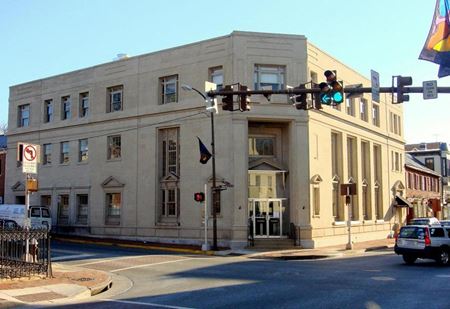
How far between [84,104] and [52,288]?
26601 mm

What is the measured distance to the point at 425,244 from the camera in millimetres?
21141

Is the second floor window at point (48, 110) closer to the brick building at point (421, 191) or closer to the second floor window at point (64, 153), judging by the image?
the second floor window at point (64, 153)

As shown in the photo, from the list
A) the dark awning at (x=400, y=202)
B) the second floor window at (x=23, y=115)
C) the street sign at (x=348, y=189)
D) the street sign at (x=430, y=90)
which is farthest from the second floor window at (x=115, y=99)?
the street sign at (x=430, y=90)

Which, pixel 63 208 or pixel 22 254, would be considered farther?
pixel 63 208

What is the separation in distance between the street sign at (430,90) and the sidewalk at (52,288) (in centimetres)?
1017

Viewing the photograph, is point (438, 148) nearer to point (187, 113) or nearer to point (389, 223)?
point (389, 223)

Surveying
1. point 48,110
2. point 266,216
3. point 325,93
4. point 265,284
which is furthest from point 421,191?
point 325,93

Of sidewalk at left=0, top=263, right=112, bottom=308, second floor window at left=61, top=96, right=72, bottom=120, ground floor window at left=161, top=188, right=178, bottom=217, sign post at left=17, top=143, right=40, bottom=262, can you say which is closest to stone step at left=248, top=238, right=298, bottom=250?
ground floor window at left=161, top=188, right=178, bottom=217

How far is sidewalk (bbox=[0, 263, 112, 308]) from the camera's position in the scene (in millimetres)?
12373

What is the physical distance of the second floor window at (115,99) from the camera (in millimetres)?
36625

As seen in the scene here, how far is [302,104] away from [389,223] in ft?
105

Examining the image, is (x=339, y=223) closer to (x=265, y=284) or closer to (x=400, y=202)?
(x=400, y=202)

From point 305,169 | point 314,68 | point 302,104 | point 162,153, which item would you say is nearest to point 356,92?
point 302,104

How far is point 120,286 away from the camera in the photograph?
50.7 ft
